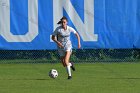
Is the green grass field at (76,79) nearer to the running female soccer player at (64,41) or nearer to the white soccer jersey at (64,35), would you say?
the running female soccer player at (64,41)

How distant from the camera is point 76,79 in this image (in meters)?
15.9

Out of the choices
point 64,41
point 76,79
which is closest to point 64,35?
point 64,41

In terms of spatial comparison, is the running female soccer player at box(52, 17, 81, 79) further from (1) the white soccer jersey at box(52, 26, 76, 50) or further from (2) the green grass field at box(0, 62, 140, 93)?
(2) the green grass field at box(0, 62, 140, 93)

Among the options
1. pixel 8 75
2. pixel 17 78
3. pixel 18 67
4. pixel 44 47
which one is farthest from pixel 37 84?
pixel 44 47

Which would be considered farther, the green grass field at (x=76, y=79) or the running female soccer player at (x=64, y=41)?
the running female soccer player at (x=64, y=41)

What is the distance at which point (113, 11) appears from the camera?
72.6ft

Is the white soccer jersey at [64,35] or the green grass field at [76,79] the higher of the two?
the white soccer jersey at [64,35]

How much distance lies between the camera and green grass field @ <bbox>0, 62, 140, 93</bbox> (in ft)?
44.0

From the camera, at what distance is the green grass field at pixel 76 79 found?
44.0 feet

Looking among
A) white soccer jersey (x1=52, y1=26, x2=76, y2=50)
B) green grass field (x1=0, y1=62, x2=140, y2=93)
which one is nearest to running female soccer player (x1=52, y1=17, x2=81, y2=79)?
white soccer jersey (x1=52, y1=26, x2=76, y2=50)

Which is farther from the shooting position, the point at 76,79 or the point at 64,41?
the point at 64,41

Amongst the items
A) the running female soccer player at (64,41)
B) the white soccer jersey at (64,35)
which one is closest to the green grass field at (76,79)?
the running female soccer player at (64,41)

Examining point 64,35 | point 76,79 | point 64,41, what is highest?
point 64,35

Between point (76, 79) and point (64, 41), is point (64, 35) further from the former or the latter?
point (76, 79)
